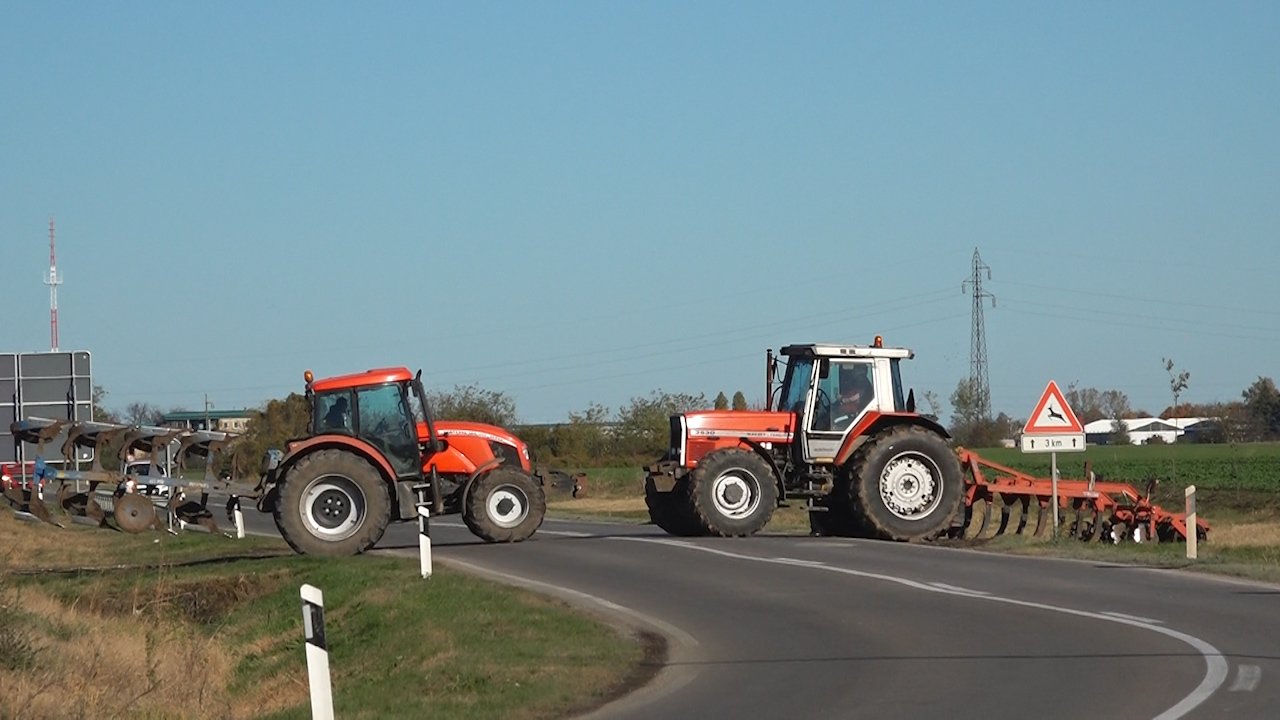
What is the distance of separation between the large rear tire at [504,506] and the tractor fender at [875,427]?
14.6 ft

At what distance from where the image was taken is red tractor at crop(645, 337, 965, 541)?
23062mm

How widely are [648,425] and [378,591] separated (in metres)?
57.1

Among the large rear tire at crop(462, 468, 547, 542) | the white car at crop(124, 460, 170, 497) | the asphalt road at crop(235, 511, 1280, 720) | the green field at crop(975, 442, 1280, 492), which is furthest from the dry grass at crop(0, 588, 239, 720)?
the green field at crop(975, 442, 1280, 492)

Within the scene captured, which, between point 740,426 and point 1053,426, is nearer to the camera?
point 1053,426

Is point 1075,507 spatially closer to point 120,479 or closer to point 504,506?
point 504,506

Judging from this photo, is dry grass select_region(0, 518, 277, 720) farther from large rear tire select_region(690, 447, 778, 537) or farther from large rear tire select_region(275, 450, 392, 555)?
large rear tire select_region(690, 447, 778, 537)

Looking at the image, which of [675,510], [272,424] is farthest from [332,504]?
[272,424]

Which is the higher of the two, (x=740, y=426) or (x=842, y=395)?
(x=842, y=395)

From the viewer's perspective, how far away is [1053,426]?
2252 cm

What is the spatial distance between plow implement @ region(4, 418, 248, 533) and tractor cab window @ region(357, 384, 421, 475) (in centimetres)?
722

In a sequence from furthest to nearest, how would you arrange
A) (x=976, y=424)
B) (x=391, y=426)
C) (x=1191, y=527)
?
(x=976, y=424), (x=391, y=426), (x=1191, y=527)

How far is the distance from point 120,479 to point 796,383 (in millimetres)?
12908

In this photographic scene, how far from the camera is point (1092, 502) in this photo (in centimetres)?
2547

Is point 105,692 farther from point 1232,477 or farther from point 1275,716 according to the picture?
point 1232,477
